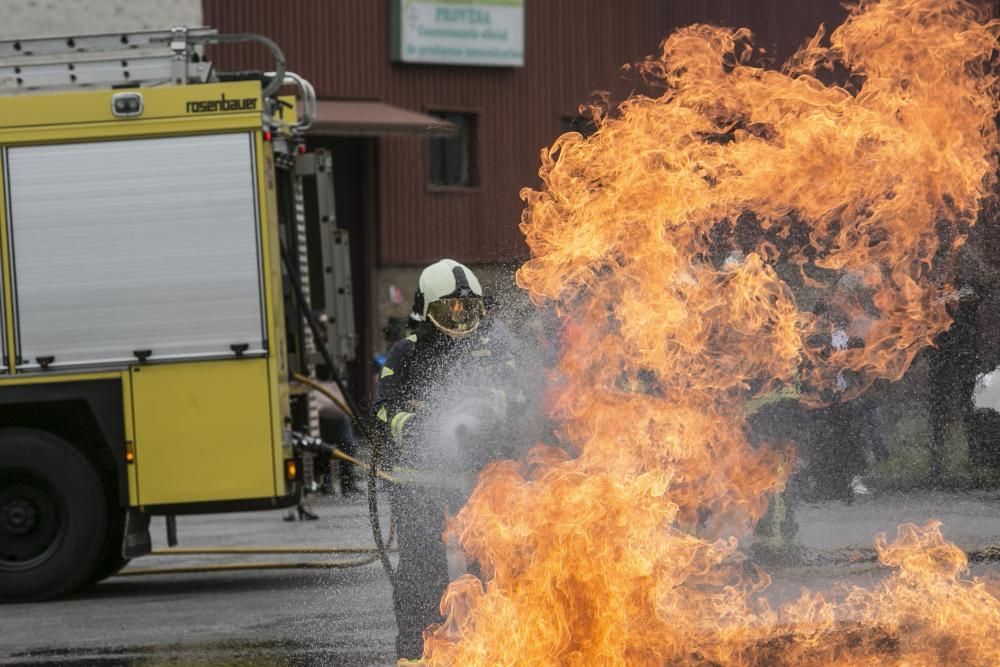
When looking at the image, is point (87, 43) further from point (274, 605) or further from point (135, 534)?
point (274, 605)

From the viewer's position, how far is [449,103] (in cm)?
2703

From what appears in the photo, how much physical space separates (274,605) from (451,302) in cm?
410

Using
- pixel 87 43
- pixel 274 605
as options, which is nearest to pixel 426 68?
pixel 87 43

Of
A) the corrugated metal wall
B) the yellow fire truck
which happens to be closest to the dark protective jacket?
the yellow fire truck

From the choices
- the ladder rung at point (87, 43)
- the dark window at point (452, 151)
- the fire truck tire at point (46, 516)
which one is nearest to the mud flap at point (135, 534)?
the fire truck tire at point (46, 516)

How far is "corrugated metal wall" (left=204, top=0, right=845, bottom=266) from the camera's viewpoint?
2566 cm

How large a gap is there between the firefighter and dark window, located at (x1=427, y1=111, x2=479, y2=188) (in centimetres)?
1567

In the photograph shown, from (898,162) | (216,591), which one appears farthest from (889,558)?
(216,591)

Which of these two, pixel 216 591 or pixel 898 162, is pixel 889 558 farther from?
pixel 216 591

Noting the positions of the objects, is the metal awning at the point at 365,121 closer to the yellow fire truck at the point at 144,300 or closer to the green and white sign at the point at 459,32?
the green and white sign at the point at 459,32

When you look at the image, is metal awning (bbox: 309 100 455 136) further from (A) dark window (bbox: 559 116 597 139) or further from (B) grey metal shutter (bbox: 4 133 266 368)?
(A) dark window (bbox: 559 116 597 139)

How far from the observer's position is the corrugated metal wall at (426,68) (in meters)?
25.7

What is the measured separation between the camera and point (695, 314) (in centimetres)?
664

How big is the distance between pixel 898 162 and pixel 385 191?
20.0 m
